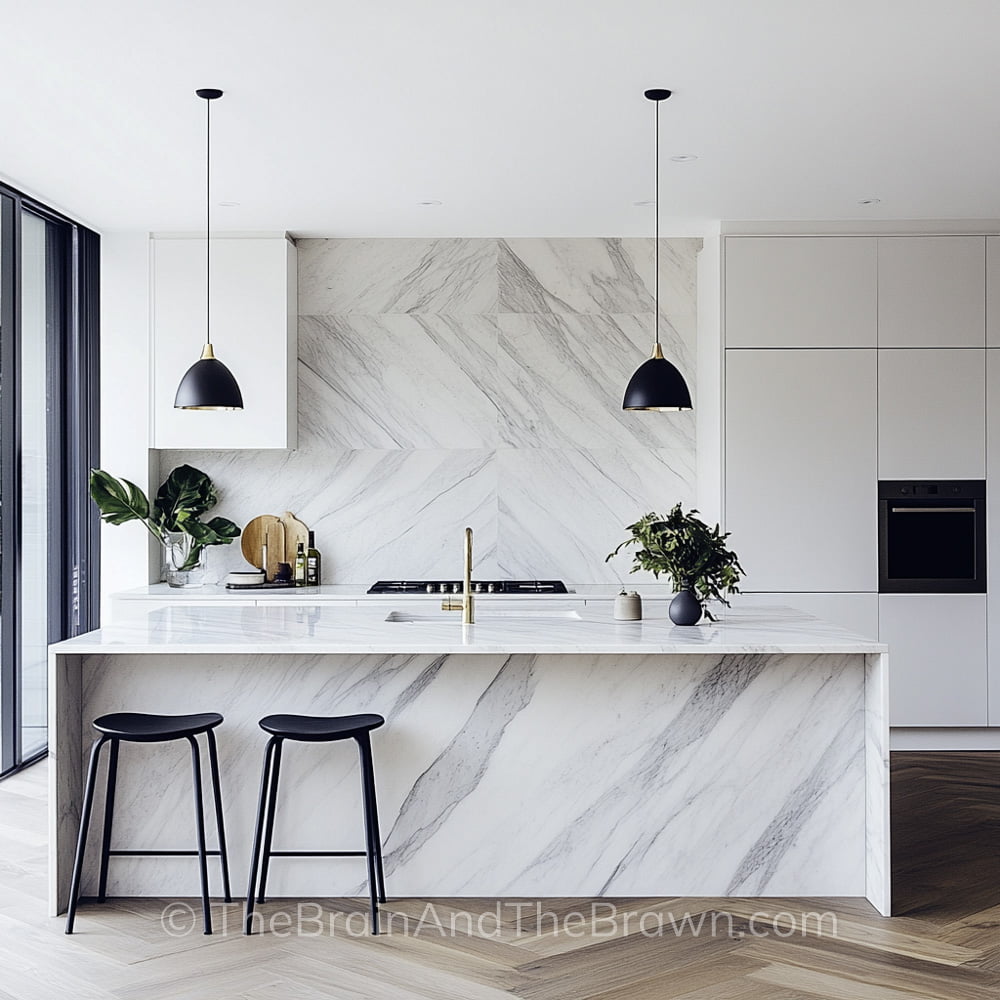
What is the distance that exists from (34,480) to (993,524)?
181 inches

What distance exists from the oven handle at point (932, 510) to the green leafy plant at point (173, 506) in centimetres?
334

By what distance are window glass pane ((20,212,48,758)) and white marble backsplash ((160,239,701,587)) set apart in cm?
93

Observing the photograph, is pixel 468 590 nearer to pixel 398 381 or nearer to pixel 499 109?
pixel 499 109

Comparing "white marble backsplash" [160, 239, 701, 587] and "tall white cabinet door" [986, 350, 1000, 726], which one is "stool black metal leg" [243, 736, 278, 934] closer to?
"white marble backsplash" [160, 239, 701, 587]

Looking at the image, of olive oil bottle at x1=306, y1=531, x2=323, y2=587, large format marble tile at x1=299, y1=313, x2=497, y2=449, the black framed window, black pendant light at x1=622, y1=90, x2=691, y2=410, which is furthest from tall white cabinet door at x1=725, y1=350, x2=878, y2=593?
the black framed window

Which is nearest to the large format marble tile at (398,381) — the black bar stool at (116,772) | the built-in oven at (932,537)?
the built-in oven at (932,537)

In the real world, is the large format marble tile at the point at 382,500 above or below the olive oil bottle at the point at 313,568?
above

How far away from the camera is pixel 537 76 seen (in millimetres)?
3482

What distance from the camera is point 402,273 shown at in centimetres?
592

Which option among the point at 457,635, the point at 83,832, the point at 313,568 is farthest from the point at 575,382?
the point at 83,832

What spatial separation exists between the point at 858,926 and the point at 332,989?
155 cm

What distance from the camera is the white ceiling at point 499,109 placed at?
121 inches

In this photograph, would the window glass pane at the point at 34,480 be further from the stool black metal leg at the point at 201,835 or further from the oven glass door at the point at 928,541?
the oven glass door at the point at 928,541

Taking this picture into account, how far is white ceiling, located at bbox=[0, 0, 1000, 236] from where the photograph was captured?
307cm
